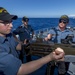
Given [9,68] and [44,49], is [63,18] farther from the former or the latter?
[9,68]

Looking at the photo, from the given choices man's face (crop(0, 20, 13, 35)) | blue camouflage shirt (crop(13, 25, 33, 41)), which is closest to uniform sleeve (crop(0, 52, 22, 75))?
man's face (crop(0, 20, 13, 35))

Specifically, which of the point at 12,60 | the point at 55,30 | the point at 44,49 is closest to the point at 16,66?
the point at 12,60

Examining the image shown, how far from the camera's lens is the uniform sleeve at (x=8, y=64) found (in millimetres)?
2598

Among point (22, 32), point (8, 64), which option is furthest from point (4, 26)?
point (22, 32)

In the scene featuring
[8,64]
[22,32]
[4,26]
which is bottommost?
[22,32]

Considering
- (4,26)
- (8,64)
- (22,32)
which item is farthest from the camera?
(22,32)

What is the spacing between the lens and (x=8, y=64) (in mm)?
2604

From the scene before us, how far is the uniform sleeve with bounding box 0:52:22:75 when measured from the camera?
260 cm

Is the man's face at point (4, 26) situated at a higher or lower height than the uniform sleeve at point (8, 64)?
higher

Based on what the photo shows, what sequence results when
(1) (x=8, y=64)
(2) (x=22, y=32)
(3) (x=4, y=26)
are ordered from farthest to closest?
1. (2) (x=22, y=32)
2. (3) (x=4, y=26)
3. (1) (x=8, y=64)

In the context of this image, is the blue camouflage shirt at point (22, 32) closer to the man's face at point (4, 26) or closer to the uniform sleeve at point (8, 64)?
the man's face at point (4, 26)

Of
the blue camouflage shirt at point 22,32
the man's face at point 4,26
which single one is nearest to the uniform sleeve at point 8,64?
the man's face at point 4,26

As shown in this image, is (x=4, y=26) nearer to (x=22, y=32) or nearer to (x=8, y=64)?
(x=8, y=64)

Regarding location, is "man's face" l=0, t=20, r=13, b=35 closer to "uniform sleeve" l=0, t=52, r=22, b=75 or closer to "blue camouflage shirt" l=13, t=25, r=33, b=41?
"uniform sleeve" l=0, t=52, r=22, b=75
